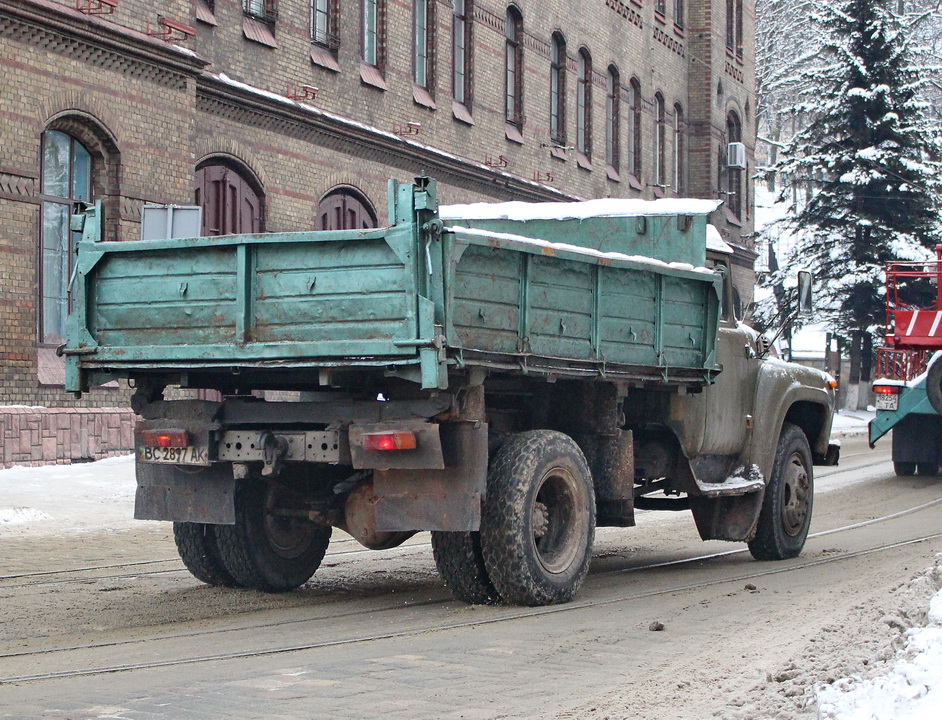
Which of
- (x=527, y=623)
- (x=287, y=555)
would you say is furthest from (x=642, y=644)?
(x=287, y=555)

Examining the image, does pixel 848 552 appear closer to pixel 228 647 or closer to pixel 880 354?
pixel 228 647

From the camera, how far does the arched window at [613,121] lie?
3428 cm

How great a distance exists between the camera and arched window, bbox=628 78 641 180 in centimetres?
3581

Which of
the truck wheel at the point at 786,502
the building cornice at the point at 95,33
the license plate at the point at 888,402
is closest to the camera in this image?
the truck wheel at the point at 786,502

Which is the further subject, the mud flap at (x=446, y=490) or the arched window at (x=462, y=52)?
the arched window at (x=462, y=52)

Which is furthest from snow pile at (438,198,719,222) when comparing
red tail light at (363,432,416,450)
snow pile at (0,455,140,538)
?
snow pile at (0,455,140,538)

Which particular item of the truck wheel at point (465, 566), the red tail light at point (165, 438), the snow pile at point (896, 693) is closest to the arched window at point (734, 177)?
the truck wheel at point (465, 566)

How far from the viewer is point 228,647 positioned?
7102 mm

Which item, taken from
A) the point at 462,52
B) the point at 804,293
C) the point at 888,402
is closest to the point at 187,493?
the point at 804,293

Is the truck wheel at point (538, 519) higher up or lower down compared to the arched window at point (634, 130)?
lower down

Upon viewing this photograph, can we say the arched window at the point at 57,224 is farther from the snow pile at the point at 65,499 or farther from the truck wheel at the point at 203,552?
the truck wheel at the point at 203,552

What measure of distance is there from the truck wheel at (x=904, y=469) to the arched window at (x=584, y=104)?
1409cm

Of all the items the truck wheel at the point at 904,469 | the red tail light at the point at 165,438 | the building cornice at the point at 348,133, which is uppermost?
the building cornice at the point at 348,133

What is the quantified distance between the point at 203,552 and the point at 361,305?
2.49 metres
